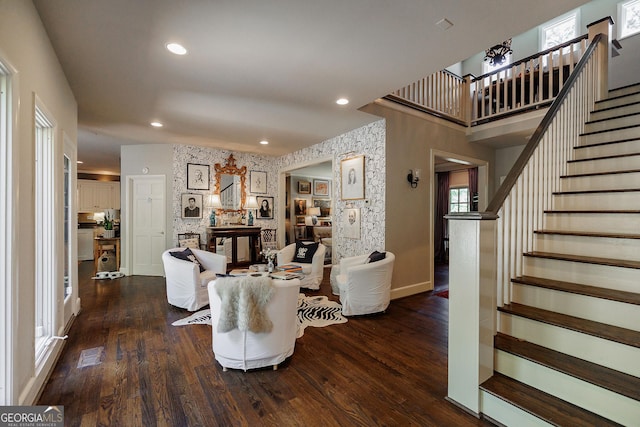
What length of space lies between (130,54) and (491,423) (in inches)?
161

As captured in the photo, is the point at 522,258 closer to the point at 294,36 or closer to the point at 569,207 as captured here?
the point at 569,207

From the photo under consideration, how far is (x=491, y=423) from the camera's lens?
178 cm

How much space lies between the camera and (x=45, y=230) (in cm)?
277

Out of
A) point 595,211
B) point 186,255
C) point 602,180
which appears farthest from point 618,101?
point 186,255

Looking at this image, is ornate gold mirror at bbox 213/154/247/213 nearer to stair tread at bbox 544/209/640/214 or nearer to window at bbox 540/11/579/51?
stair tread at bbox 544/209/640/214

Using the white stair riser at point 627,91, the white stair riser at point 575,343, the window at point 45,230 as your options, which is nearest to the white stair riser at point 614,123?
the white stair riser at point 627,91

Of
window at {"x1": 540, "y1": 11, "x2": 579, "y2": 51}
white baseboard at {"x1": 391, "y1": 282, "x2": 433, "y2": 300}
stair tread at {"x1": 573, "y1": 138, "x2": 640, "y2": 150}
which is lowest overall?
white baseboard at {"x1": 391, "y1": 282, "x2": 433, "y2": 300}

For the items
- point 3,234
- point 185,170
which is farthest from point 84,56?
point 185,170

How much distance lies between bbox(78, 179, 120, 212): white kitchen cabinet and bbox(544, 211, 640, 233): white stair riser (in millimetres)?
11461

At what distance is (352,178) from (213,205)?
333 cm

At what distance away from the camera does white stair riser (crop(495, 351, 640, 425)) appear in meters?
1.45

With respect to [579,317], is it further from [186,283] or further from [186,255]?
[186,255]

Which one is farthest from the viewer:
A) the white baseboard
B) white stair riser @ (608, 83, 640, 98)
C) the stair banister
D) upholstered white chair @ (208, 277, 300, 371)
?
the white baseboard

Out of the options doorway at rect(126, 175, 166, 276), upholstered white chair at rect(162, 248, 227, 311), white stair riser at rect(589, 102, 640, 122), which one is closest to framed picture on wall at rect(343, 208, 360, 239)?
upholstered white chair at rect(162, 248, 227, 311)
